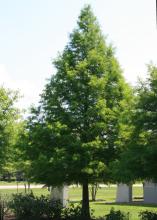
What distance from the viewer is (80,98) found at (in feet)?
59.6

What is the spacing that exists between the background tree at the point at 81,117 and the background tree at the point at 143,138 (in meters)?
2.47

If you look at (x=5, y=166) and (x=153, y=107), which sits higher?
(x=153, y=107)

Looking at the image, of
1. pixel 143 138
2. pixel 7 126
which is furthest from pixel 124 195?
pixel 143 138

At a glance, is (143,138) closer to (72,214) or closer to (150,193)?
(72,214)

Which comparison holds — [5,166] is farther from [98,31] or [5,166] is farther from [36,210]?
[98,31]

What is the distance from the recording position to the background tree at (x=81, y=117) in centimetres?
1692

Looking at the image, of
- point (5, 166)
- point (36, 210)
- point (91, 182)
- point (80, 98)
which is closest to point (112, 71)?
point (80, 98)

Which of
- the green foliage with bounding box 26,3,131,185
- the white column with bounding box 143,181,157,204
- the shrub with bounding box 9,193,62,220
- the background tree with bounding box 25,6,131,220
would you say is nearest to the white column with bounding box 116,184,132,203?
the white column with bounding box 143,181,157,204

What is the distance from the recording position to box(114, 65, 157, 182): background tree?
13469 millimetres

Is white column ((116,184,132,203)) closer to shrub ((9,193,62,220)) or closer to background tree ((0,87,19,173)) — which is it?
background tree ((0,87,19,173))

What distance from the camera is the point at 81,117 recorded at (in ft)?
58.4

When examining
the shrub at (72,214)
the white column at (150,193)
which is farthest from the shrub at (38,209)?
the white column at (150,193)

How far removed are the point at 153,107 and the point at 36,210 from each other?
24.5ft

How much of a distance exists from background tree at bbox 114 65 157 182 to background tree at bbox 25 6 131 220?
2466 millimetres
